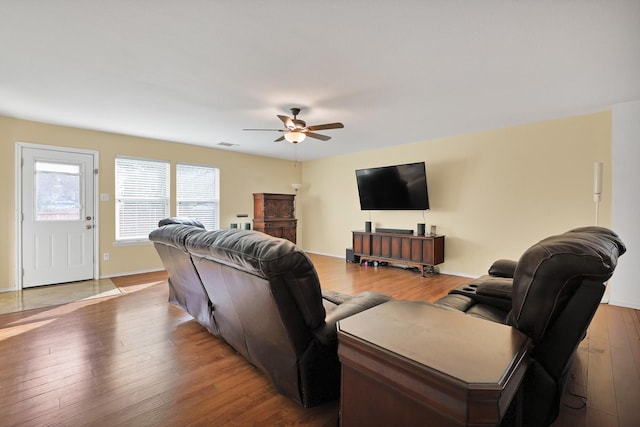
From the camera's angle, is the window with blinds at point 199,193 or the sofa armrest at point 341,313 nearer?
the sofa armrest at point 341,313

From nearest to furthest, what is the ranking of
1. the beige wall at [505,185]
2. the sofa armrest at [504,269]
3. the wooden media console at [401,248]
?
the sofa armrest at [504,269], the beige wall at [505,185], the wooden media console at [401,248]

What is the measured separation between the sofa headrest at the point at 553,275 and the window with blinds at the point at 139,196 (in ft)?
19.0

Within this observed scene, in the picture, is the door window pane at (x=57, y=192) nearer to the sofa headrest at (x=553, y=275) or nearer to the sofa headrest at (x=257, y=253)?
the sofa headrest at (x=257, y=253)

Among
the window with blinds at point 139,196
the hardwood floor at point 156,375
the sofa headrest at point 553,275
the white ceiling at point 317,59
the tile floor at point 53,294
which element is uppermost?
the white ceiling at point 317,59

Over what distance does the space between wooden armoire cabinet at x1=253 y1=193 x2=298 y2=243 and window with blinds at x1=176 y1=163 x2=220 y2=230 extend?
88cm

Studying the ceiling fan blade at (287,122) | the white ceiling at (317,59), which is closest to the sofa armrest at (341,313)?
the white ceiling at (317,59)

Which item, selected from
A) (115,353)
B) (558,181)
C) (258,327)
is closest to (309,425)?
(258,327)

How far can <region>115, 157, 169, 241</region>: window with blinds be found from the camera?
514 centimetres

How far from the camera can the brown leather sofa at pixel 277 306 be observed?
150cm

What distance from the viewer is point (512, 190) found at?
14.8ft

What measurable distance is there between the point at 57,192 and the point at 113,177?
77cm

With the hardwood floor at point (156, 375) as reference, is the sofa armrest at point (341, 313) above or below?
above

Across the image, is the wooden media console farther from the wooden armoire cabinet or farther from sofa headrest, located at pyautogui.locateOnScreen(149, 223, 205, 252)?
sofa headrest, located at pyautogui.locateOnScreen(149, 223, 205, 252)

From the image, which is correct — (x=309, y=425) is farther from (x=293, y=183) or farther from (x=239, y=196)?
(x=293, y=183)
